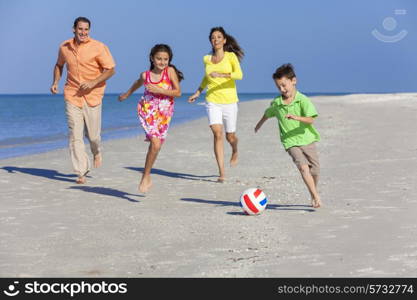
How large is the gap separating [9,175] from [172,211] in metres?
4.26

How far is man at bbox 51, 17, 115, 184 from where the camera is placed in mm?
11109

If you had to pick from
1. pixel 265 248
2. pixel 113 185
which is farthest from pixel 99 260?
pixel 113 185

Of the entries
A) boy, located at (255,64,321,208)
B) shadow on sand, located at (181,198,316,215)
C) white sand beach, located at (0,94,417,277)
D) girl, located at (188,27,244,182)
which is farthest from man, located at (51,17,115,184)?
boy, located at (255,64,321,208)

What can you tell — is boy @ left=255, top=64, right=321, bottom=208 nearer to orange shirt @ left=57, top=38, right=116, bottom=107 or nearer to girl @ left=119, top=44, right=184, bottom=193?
girl @ left=119, top=44, right=184, bottom=193

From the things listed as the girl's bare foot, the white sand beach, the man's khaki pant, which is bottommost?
the white sand beach

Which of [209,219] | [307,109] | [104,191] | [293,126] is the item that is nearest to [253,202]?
[209,219]

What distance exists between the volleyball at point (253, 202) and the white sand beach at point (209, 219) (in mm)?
96

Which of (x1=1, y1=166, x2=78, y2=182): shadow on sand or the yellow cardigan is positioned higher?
the yellow cardigan

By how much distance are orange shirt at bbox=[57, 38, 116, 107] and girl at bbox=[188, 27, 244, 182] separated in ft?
4.32

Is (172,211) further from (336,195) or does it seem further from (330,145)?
(330,145)

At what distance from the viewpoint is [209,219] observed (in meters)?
8.54

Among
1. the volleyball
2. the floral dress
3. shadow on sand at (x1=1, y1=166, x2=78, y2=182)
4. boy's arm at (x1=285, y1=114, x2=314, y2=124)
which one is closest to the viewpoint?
boy's arm at (x1=285, y1=114, x2=314, y2=124)

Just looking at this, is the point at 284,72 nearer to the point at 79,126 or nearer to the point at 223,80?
the point at 223,80

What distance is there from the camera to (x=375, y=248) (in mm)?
6797
